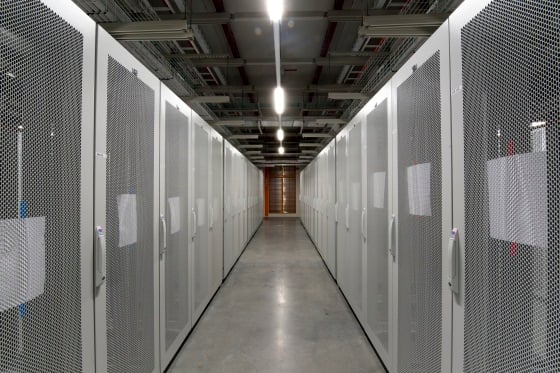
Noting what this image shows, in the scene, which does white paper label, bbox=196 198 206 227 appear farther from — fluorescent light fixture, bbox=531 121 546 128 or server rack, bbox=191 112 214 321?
fluorescent light fixture, bbox=531 121 546 128

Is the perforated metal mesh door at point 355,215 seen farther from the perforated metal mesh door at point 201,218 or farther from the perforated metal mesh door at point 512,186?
the perforated metal mesh door at point 512,186

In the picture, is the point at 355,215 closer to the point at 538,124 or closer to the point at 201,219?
the point at 201,219

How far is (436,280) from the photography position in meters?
1.54

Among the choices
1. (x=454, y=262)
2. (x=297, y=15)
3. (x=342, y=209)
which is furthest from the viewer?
(x=342, y=209)

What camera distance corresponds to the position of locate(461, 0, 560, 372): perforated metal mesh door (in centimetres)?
86

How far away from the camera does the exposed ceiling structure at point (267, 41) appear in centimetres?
237

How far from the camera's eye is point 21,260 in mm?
963

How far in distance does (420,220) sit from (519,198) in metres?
0.79

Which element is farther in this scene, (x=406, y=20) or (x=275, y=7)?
(x=406, y=20)

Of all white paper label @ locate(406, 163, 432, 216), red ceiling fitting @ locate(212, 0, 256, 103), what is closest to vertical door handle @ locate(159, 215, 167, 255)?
white paper label @ locate(406, 163, 432, 216)

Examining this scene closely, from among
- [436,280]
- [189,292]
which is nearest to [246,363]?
[189,292]

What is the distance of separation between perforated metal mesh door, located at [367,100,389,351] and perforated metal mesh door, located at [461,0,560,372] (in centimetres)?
111

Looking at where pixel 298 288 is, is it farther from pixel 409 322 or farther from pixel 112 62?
pixel 112 62

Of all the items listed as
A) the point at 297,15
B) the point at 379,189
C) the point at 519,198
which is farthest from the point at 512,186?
the point at 297,15
